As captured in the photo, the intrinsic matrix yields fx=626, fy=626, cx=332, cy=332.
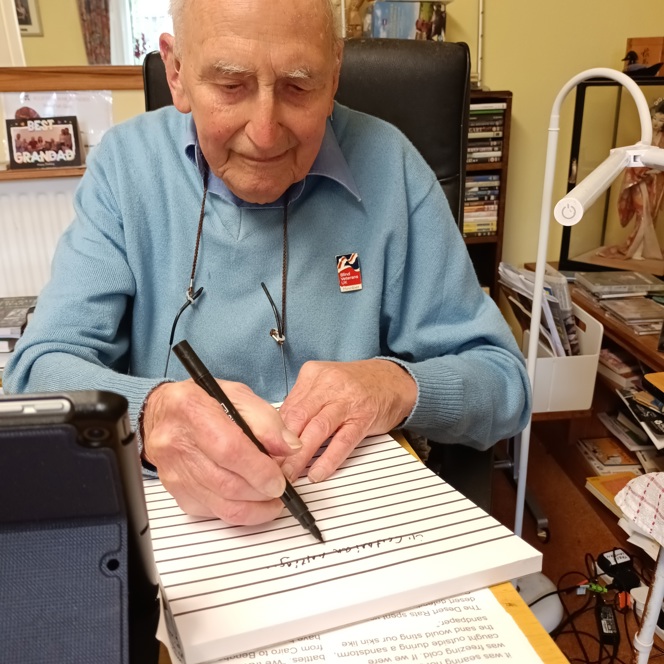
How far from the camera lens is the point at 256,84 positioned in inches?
30.6

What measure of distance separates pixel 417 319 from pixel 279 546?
1.75 ft

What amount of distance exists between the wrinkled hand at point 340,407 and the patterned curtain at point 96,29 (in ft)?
5.55

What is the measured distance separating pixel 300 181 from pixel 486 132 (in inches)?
52.0

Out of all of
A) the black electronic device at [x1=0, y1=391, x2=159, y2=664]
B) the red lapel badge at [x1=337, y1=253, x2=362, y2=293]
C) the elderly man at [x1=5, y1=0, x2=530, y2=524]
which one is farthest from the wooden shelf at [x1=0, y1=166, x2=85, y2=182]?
the black electronic device at [x1=0, y1=391, x2=159, y2=664]

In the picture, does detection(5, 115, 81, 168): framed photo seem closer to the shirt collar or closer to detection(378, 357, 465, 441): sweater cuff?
the shirt collar

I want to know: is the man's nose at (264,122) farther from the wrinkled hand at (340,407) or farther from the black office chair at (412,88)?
the black office chair at (412,88)

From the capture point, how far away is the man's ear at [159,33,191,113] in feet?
2.91

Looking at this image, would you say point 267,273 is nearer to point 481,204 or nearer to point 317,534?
point 317,534

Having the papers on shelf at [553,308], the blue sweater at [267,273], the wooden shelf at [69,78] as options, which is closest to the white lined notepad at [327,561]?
the blue sweater at [267,273]

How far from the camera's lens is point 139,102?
1740 millimetres

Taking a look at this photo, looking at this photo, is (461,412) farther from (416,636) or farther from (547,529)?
(547,529)

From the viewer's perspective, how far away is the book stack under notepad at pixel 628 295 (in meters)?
1.86

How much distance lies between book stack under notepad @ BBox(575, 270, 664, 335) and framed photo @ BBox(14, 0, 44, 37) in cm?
195

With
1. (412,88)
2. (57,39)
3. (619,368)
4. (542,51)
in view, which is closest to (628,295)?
(619,368)
